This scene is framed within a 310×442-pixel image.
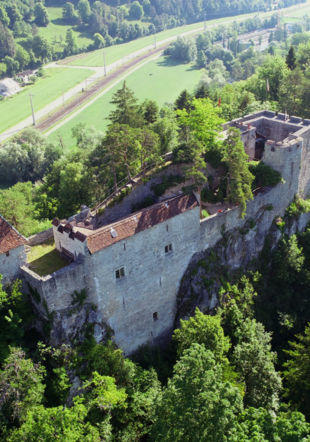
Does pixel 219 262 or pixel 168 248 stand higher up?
pixel 168 248

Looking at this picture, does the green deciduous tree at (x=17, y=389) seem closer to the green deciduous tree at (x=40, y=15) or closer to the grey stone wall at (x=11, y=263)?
the grey stone wall at (x=11, y=263)

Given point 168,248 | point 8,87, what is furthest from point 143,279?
point 8,87

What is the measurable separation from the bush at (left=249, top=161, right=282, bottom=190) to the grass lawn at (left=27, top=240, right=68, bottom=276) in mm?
24253

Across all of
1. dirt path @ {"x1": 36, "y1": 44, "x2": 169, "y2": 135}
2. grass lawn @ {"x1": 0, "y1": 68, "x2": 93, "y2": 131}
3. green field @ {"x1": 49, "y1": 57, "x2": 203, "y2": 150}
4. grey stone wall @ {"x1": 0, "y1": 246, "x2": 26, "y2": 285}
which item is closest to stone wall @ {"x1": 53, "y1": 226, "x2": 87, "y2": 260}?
grey stone wall @ {"x1": 0, "y1": 246, "x2": 26, "y2": 285}

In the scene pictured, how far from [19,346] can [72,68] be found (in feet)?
497

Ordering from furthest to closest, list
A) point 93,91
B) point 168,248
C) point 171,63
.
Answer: point 171,63
point 93,91
point 168,248

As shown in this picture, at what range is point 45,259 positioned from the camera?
4144 centimetres

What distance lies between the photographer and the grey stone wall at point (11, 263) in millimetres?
37969

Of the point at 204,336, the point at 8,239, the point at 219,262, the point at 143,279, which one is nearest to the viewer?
the point at 8,239

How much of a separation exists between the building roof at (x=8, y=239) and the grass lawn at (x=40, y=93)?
91.1 metres

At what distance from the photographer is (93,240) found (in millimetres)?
38469

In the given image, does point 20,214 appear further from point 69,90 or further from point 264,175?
point 69,90

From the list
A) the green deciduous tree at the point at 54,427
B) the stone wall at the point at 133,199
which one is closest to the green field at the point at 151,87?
the stone wall at the point at 133,199

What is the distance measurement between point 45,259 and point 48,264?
3.03 feet
